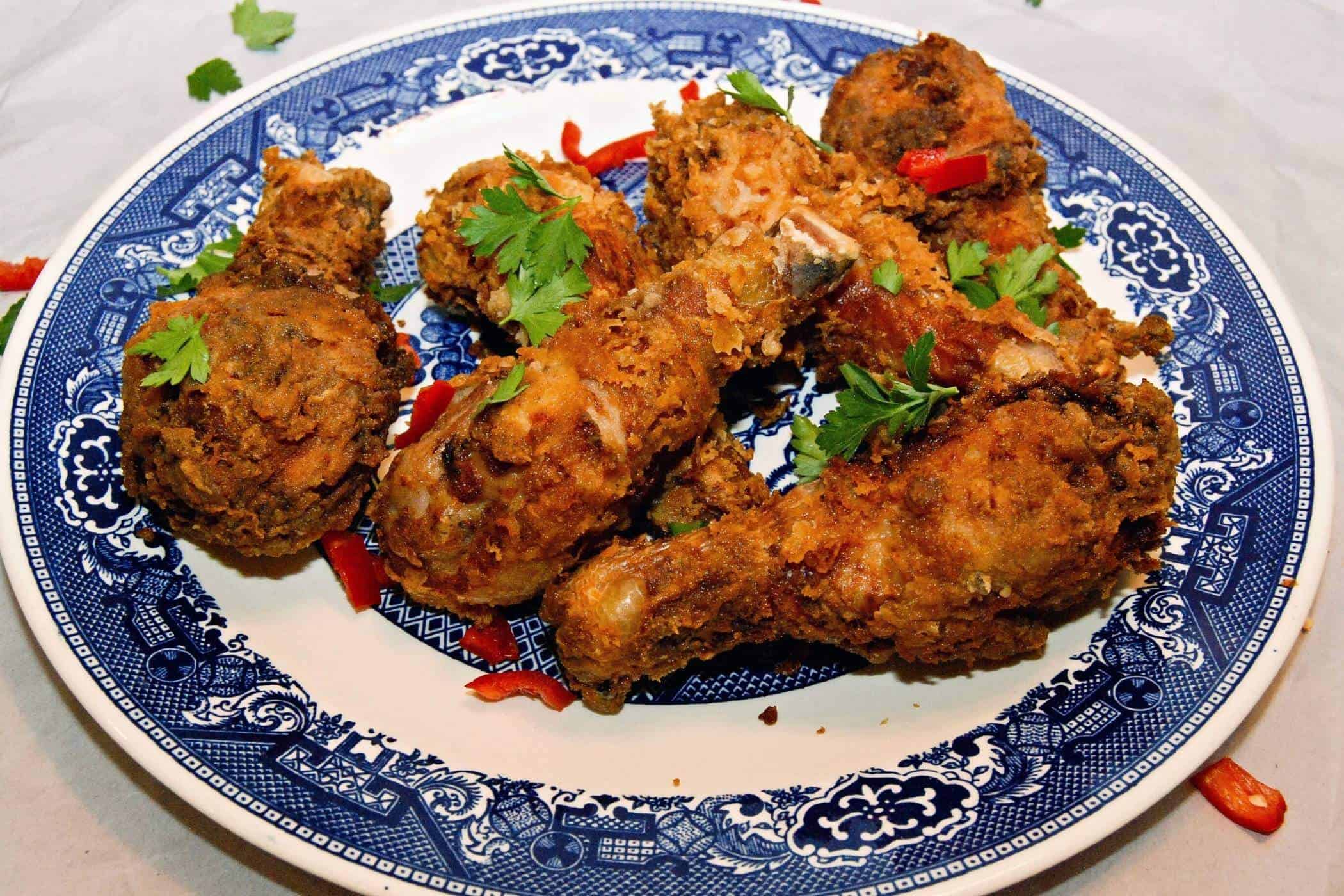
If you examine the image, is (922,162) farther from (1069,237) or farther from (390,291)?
(390,291)

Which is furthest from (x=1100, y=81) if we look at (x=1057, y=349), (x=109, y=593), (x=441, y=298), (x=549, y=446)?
(x=109, y=593)


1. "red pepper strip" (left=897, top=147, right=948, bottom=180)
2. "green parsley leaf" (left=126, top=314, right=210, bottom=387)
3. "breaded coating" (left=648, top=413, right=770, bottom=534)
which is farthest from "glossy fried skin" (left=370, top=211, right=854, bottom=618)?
"red pepper strip" (left=897, top=147, right=948, bottom=180)

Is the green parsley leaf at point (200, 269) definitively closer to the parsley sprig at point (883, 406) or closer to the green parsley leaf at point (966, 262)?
the parsley sprig at point (883, 406)

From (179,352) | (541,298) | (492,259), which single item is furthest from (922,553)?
(179,352)

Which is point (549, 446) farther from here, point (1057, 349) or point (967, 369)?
point (1057, 349)


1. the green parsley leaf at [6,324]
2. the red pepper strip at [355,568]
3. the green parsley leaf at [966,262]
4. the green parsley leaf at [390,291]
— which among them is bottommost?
the red pepper strip at [355,568]

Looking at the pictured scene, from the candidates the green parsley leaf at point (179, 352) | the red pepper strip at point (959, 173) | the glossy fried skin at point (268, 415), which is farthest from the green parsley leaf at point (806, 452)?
the green parsley leaf at point (179, 352)

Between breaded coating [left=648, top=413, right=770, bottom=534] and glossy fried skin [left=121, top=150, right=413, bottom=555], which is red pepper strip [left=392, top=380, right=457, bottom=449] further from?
breaded coating [left=648, top=413, right=770, bottom=534]
